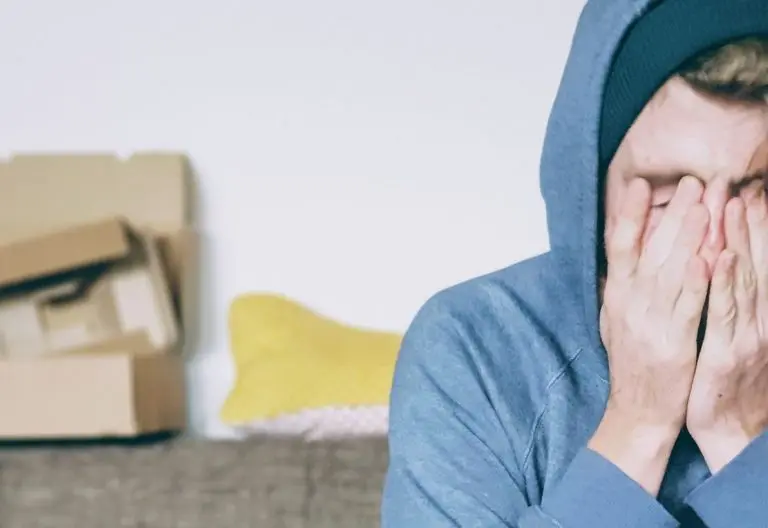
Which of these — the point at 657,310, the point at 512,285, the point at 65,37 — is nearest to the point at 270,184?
the point at 65,37

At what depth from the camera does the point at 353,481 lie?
139 centimetres

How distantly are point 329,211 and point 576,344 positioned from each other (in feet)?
2.84

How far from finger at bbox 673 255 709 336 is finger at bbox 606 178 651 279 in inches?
2.0

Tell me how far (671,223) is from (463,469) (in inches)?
11.0

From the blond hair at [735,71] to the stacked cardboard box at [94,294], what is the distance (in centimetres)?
86

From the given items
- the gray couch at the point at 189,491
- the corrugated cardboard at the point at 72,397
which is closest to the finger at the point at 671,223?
the gray couch at the point at 189,491

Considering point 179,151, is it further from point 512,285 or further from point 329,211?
point 512,285

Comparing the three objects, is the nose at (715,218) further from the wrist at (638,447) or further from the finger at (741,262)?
the wrist at (638,447)

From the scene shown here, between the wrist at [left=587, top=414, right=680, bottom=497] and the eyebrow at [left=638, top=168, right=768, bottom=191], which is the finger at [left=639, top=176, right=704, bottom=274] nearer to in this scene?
the eyebrow at [left=638, top=168, right=768, bottom=191]

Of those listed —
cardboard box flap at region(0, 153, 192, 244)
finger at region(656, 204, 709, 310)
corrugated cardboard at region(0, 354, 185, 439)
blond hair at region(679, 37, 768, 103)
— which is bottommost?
corrugated cardboard at region(0, 354, 185, 439)

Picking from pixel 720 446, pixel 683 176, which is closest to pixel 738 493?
pixel 720 446

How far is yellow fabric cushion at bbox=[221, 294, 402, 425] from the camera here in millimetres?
1485

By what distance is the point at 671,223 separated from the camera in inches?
34.9

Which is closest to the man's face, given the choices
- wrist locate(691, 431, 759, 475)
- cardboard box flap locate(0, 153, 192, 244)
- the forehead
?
the forehead
